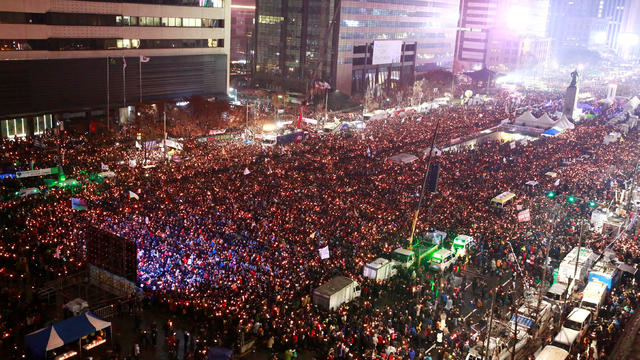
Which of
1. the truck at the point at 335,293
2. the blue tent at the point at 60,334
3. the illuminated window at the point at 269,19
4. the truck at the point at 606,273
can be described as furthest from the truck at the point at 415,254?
the illuminated window at the point at 269,19


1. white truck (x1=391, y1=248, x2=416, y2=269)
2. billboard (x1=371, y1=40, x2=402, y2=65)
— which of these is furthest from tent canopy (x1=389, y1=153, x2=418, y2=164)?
billboard (x1=371, y1=40, x2=402, y2=65)

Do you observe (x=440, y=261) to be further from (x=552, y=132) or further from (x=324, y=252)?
(x=552, y=132)

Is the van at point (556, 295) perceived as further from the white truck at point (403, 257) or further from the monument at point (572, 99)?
the monument at point (572, 99)

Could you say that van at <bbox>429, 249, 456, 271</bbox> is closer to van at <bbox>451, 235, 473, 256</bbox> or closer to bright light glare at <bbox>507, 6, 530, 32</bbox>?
van at <bbox>451, 235, 473, 256</bbox>

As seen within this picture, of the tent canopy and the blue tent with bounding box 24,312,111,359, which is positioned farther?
the tent canopy

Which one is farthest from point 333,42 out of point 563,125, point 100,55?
point 100,55

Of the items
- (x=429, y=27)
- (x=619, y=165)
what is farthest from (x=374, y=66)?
(x=619, y=165)
